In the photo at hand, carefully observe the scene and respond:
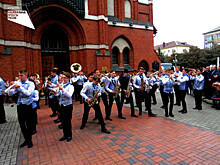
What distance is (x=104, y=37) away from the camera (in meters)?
16.2

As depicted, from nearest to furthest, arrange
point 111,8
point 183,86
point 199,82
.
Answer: point 183,86, point 199,82, point 111,8

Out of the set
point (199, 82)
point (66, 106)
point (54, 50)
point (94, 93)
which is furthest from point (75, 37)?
point (66, 106)

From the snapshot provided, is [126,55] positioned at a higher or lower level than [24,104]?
higher

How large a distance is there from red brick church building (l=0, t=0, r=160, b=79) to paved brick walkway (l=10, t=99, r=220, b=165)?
900 centimetres

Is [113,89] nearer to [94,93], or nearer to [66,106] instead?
[94,93]

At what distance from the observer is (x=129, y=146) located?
441cm

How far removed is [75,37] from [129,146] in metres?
14.1

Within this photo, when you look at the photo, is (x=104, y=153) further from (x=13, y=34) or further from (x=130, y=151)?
(x=13, y=34)

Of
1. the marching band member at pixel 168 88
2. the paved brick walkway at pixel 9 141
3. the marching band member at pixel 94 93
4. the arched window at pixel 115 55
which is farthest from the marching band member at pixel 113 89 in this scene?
the arched window at pixel 115 55

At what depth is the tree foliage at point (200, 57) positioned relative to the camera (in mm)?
37491

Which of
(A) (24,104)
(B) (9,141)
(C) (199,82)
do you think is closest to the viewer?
(A) (24,104)

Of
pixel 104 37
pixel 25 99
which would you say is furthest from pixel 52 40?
pixel 25 99

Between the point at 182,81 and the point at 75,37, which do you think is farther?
the point at 75,37

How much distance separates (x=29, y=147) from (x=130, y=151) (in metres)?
2.89
